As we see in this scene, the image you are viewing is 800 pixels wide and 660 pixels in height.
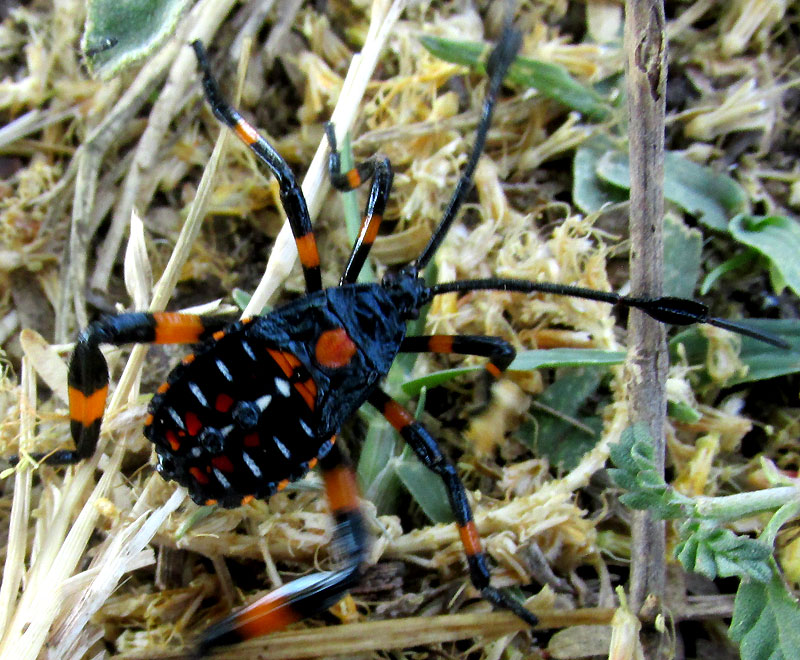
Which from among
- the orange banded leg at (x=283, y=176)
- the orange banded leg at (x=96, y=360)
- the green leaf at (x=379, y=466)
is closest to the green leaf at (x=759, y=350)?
the green leaf at (x=379, y=466)

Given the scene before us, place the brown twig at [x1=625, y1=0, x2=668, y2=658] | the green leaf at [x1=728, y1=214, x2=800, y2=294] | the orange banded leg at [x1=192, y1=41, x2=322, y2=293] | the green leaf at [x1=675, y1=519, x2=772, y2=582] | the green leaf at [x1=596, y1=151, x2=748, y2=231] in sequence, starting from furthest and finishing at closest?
the green leaf at [x1=596, y1=151, x2=748, y2=231]
the green leaf at [x1=728, y1=214, x2=800, y2=294]
the orange banded leg at [x1=192, y1=41, x2=322, y2=293]
the brown twig at [x1=625, y1=0, x2=668, y2=658]
the green leaf at [x1=675, y1=519, x2=772, y2=582]

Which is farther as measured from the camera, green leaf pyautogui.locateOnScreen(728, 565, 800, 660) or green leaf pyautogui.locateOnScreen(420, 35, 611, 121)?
green leaf pyautogui.locateOnScreen(420, 35, 611, 121)

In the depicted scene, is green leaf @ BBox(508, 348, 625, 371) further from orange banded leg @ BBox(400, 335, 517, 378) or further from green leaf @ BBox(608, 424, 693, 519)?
green leaf @ BBox(608, 424, 693, 519)

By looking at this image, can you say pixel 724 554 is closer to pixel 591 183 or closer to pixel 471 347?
pixel 471 347

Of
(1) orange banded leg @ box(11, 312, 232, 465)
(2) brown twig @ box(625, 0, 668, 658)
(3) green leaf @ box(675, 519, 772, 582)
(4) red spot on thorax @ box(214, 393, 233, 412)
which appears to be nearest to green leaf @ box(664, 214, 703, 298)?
(2) brown twig @ box(625, 0, 668, 658)

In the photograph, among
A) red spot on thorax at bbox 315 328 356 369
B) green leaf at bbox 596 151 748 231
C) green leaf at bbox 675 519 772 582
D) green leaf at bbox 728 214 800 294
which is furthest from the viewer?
green leaf at bbox 596 151 748 231

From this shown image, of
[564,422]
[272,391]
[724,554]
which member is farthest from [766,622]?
[272,391]
